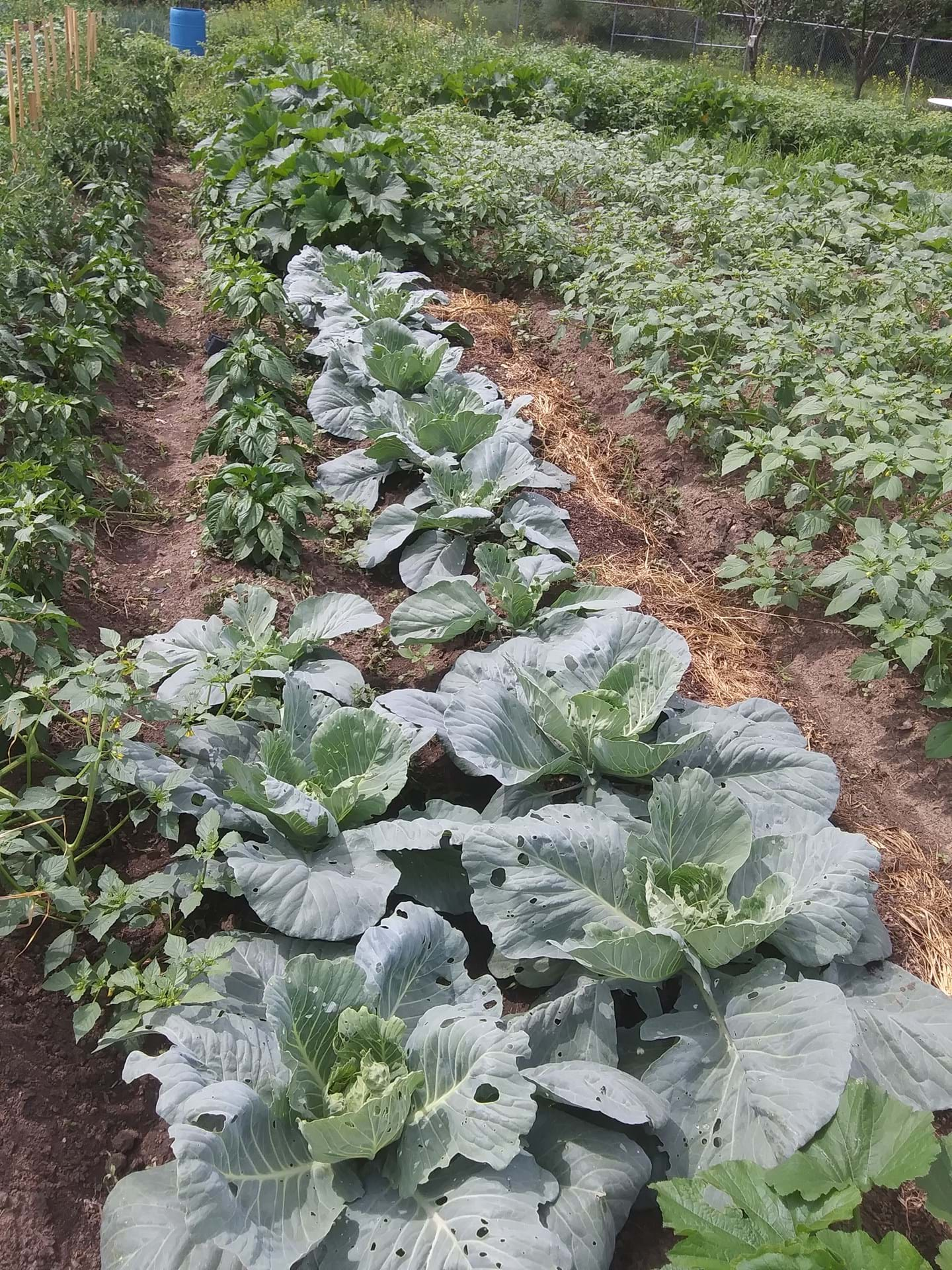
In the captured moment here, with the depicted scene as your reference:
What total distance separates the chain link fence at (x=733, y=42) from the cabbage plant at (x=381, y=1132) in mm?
24449

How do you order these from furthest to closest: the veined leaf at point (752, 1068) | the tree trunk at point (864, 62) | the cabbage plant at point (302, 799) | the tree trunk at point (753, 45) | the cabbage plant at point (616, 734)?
the tree trunk at point (864, 62)
the tree trunk at point (753, 45)
the cabbage plant at point (616, 734)
the cabbage plant at point (302, 799)
the veined leaf at point (752, 1068)

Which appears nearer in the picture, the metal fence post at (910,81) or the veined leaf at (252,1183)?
the veined leaf at (252,1183)

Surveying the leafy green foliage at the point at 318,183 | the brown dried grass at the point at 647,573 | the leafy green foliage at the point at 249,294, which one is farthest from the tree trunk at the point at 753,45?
the leafy green foliage at the point at 249,294

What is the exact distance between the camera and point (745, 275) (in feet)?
15.5

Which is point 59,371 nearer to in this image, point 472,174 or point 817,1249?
point 472,174

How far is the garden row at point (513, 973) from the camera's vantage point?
4.96ft

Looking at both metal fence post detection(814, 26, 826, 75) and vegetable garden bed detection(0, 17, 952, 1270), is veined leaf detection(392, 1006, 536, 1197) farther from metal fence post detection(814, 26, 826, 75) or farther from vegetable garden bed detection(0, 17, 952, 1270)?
metal fence post detection(814, 26, 826, 75)

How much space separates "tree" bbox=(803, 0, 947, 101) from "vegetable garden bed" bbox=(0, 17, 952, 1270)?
71.6 ft

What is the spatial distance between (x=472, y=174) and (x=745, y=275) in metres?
2.38

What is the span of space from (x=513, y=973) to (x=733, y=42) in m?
27.6

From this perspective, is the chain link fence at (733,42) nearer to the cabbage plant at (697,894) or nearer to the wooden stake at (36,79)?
the wooden stake at (36,79)

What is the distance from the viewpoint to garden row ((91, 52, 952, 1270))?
1512 mm

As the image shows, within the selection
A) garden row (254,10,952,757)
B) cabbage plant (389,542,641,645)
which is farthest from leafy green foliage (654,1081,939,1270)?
cabbage plant (389,542,641,645)

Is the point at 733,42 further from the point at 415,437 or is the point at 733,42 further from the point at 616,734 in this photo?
the point at 616,734
